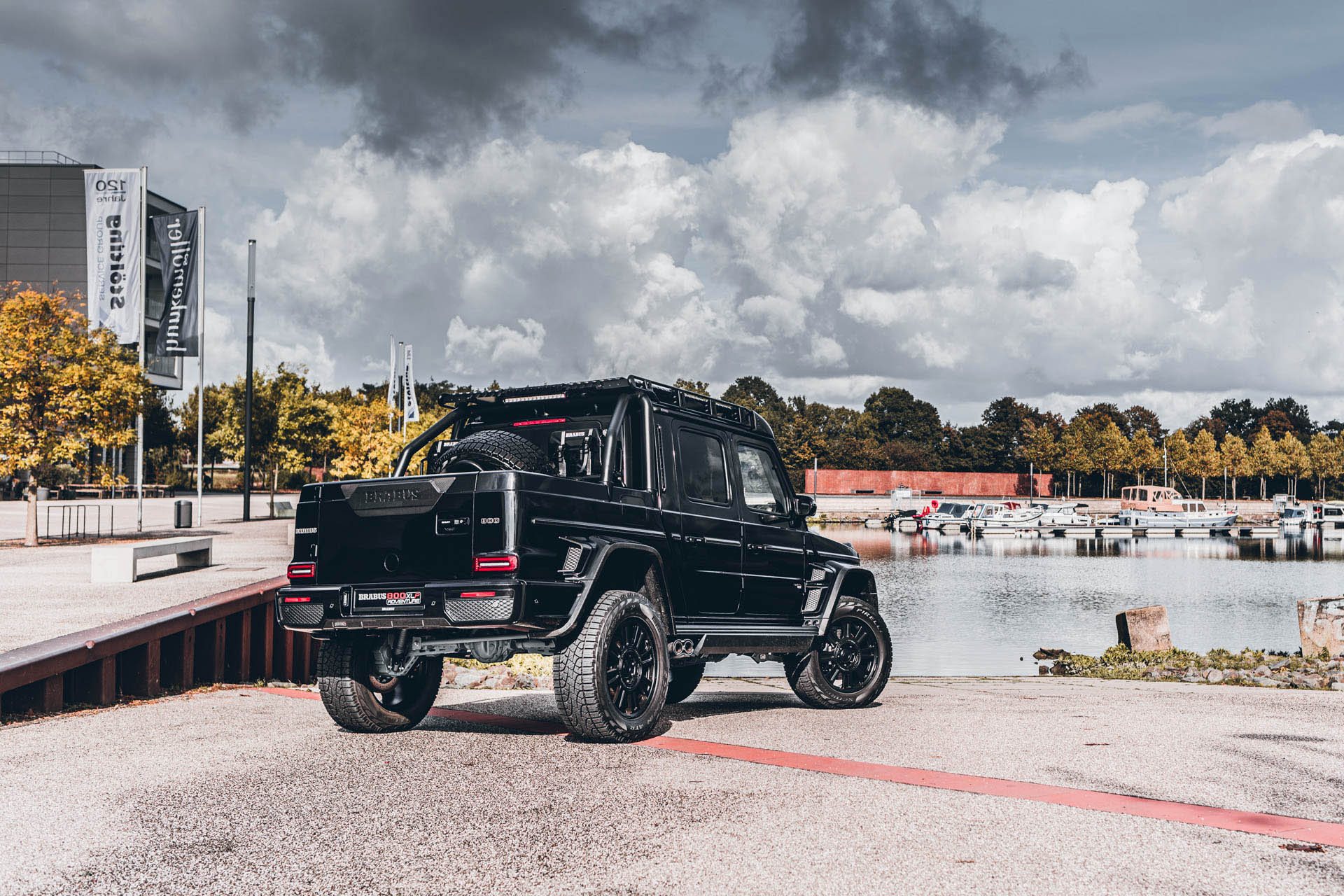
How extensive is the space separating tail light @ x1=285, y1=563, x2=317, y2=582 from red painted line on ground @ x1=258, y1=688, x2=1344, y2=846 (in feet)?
6.42

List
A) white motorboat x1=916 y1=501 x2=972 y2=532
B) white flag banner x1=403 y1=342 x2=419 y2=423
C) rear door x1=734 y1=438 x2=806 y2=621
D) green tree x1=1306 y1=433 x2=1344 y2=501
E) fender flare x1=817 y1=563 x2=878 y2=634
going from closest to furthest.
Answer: rear door x1=734 y1=438 x2=806 y2=621, fender flare x1=817 y1=563 x2=878 y2=634, white flag banner x1=403 y1=342 x2=419 y2=423, white motorboat x1=916 y1=501 x2=972 y2=532, green tree x1=1306 y1=433 x2=1344 y2=501

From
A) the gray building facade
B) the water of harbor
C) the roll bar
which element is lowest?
the water of harbor

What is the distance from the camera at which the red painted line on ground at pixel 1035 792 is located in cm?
515

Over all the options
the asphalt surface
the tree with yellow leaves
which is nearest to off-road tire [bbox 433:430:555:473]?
the asphalt surface

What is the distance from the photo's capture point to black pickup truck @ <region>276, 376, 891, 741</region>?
6.71 metres

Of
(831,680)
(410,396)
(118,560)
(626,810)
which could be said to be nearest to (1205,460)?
(410,396)

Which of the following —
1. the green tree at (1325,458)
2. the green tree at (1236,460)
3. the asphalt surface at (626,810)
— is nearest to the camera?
the asphalt surface at (626,810)

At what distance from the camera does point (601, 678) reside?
6.92m

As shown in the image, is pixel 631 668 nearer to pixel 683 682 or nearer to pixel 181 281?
pixel 683 682

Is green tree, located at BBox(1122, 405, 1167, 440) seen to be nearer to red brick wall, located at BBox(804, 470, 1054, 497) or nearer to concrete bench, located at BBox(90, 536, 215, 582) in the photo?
red brick wall, located at BBox(804, 470, 1054, 497)

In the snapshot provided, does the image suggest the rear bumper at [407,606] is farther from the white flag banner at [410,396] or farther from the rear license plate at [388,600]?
the white flag banner at [410,396]

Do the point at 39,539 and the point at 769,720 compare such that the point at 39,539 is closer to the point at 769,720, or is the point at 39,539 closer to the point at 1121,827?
the point at 769,720

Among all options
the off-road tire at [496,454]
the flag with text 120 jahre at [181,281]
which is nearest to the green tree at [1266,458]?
the flag with text 120 jahre at [181,281]

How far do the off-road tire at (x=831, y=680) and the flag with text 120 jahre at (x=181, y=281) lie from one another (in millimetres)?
31063
